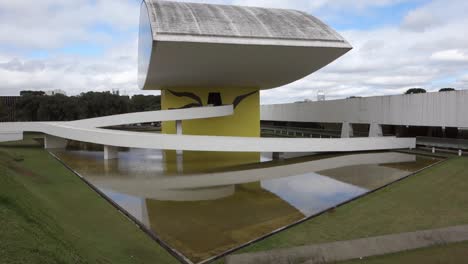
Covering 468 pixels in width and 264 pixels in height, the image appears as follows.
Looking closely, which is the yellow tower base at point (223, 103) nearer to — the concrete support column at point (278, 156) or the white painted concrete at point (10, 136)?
the concrete support column at point (278, 156)

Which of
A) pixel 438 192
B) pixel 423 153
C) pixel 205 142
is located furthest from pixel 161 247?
pixel 423 153

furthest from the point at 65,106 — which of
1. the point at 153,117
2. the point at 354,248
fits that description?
the point at 354,248

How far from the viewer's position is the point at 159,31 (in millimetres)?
15109

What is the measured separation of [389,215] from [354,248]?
2.83 m

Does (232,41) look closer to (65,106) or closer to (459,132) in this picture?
(459,132)

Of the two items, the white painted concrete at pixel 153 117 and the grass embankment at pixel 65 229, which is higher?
the white painted concrete at pixel 153 117

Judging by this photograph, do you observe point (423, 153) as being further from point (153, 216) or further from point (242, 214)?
point (153, 216)

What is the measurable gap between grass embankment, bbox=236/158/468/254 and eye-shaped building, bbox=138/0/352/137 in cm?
803

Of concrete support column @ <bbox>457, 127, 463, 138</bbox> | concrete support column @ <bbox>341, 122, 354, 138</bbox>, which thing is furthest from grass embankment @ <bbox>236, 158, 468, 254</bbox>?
concrete support column @ <bbox>341, 122, 354, 138</bbox>

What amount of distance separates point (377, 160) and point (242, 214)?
1139 centimetres

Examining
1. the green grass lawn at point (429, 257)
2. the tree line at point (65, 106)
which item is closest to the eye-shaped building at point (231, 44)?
the green grass lawn at point (429, 257)

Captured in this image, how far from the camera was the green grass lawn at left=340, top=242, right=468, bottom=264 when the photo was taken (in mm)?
6031

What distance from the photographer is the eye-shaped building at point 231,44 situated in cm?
1605

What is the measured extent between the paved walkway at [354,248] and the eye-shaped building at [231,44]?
10.7m
